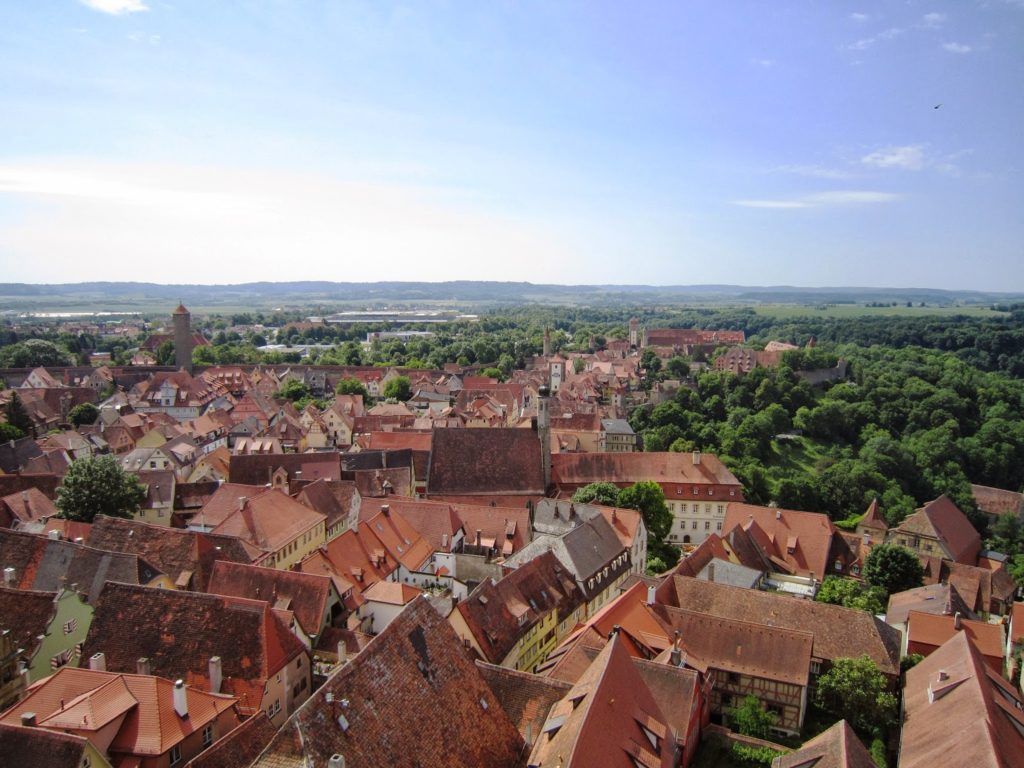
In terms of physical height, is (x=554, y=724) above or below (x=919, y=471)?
above

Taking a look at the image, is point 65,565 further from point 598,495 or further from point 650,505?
point 650,505

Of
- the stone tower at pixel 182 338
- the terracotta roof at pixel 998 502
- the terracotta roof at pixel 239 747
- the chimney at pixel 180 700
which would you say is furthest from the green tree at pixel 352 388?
the terracotta roof at pixel 239 747

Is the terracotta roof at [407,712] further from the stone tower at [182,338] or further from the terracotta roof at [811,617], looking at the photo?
the stone tower at [182,338]

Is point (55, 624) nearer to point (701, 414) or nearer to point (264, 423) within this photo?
point (264, 423)

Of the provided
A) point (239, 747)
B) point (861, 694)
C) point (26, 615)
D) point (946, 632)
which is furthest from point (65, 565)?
point (946, 632)

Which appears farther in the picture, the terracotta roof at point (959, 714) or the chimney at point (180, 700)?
the terracotta roof at point (959, 714)

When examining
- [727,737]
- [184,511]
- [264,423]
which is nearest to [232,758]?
[727,737]
